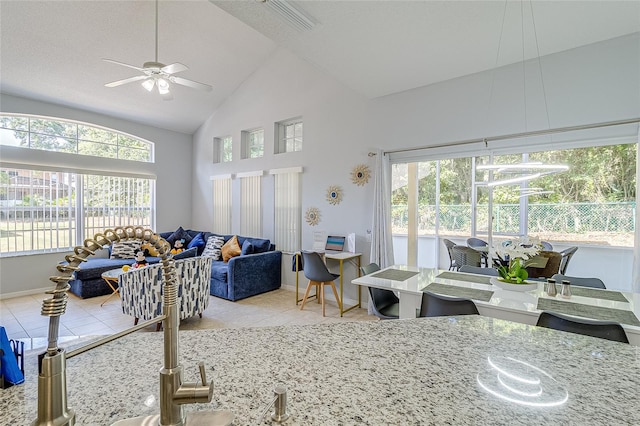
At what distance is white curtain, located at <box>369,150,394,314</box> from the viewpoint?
13.8 feet

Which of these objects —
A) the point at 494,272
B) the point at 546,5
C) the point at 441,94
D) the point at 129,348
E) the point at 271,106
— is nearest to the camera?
the point at 129,348

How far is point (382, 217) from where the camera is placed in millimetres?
4207

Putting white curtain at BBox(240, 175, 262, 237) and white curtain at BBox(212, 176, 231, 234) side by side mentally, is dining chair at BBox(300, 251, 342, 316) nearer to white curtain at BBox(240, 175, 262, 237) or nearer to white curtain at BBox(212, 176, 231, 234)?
white curtain at BBox(240, 175, 262, 237)

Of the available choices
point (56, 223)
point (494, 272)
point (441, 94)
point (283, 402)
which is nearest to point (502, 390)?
point (283, 402)

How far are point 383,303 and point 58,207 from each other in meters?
5.84

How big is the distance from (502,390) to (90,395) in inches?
43.7

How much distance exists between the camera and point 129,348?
108cm

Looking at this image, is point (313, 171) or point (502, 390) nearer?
point (502, 390)

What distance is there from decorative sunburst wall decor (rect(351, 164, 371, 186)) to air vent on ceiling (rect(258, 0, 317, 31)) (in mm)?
2099

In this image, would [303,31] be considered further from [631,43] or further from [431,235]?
[431,235]

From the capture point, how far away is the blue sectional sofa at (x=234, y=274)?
4.69 m

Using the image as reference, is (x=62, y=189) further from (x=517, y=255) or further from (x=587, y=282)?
(x=587, y=282)

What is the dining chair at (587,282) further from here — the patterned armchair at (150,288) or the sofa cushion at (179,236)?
the sofa cushion at (179,236)

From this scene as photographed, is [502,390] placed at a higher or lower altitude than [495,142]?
lower
